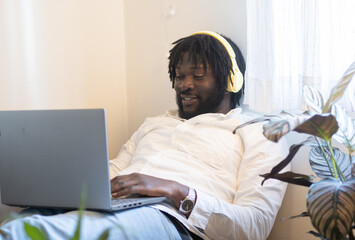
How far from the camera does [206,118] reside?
1.74 meters

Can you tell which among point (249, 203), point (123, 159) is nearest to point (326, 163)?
point (249, 203)

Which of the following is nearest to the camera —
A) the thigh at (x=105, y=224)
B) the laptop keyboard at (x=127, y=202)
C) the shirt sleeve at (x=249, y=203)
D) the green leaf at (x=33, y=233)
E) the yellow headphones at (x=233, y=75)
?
the green leaf at (x=33, y=233)

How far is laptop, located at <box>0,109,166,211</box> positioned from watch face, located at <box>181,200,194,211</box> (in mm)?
108

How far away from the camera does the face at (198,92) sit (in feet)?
5.83

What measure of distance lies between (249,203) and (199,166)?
0.89 ft

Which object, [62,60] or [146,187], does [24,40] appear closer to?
[62,60]

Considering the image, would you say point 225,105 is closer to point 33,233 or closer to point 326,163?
point 326,163

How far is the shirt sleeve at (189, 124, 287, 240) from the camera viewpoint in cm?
132

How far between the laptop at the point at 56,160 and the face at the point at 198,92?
2.03 ft

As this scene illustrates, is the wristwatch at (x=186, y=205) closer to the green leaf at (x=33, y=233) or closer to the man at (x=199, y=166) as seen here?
the man at (x=199, y=166)

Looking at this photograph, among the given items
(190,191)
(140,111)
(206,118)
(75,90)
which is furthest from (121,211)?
(140,111)

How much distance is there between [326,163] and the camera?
103 centimetres

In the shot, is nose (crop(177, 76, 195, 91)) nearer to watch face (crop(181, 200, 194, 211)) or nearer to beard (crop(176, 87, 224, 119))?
beard (crop(176, 87, 224, 119))

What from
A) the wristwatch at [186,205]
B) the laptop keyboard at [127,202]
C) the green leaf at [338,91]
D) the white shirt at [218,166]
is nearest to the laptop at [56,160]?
the laptop keyboard at [127,202]
